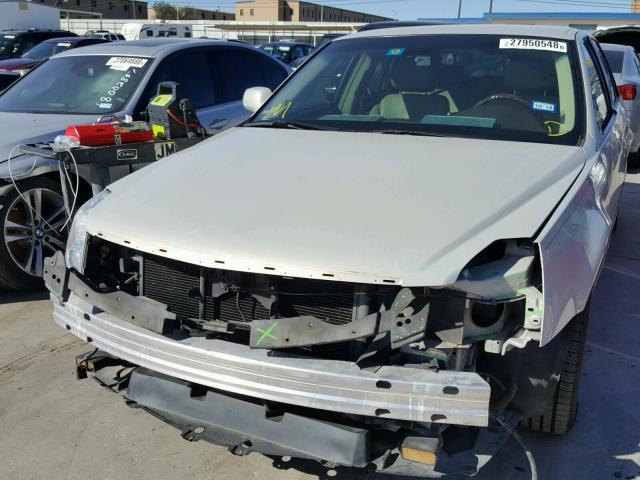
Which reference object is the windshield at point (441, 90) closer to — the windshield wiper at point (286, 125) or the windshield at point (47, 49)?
the windshield wiper at point (286, 125)

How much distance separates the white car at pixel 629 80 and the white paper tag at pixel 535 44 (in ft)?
13.5

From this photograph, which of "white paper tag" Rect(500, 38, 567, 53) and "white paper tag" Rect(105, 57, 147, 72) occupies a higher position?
"white paper tag" Rect(500, 38, 567, 53)

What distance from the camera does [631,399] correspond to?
139 inches

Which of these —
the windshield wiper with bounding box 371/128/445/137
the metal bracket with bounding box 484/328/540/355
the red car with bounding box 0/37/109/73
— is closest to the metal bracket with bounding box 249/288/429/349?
the metal bracket with bounding box 484/328/540/355

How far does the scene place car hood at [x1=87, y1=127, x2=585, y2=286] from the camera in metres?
2.31

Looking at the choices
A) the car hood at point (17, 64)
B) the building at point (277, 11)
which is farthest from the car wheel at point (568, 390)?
the building at point (277, 11)

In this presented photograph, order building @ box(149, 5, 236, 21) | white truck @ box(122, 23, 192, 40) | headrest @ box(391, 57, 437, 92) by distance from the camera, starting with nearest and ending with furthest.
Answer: headrest @ box(391, 57, 437, 92), white truck @ box(122, 23, 192, 40), building @ box(149, 5, 236, 21)

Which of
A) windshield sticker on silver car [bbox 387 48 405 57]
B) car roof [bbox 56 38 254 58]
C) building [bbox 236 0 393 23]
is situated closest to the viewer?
windshield sticker on silver car [bbox 387 48 405 57]

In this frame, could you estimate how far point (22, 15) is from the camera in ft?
100

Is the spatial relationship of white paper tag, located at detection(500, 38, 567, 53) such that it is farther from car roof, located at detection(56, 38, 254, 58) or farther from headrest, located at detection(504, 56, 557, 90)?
car roof, located at detection(56, 38, 254, 58)

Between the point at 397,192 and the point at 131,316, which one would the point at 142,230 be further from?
the point at 397,192

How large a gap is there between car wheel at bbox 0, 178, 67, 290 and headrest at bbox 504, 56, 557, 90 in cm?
329

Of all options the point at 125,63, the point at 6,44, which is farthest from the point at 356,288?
the point at 6,44

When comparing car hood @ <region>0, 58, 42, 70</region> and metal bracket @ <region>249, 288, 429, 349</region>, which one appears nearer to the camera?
metal bracket @ <region>249, 288, 429, 349</region>
